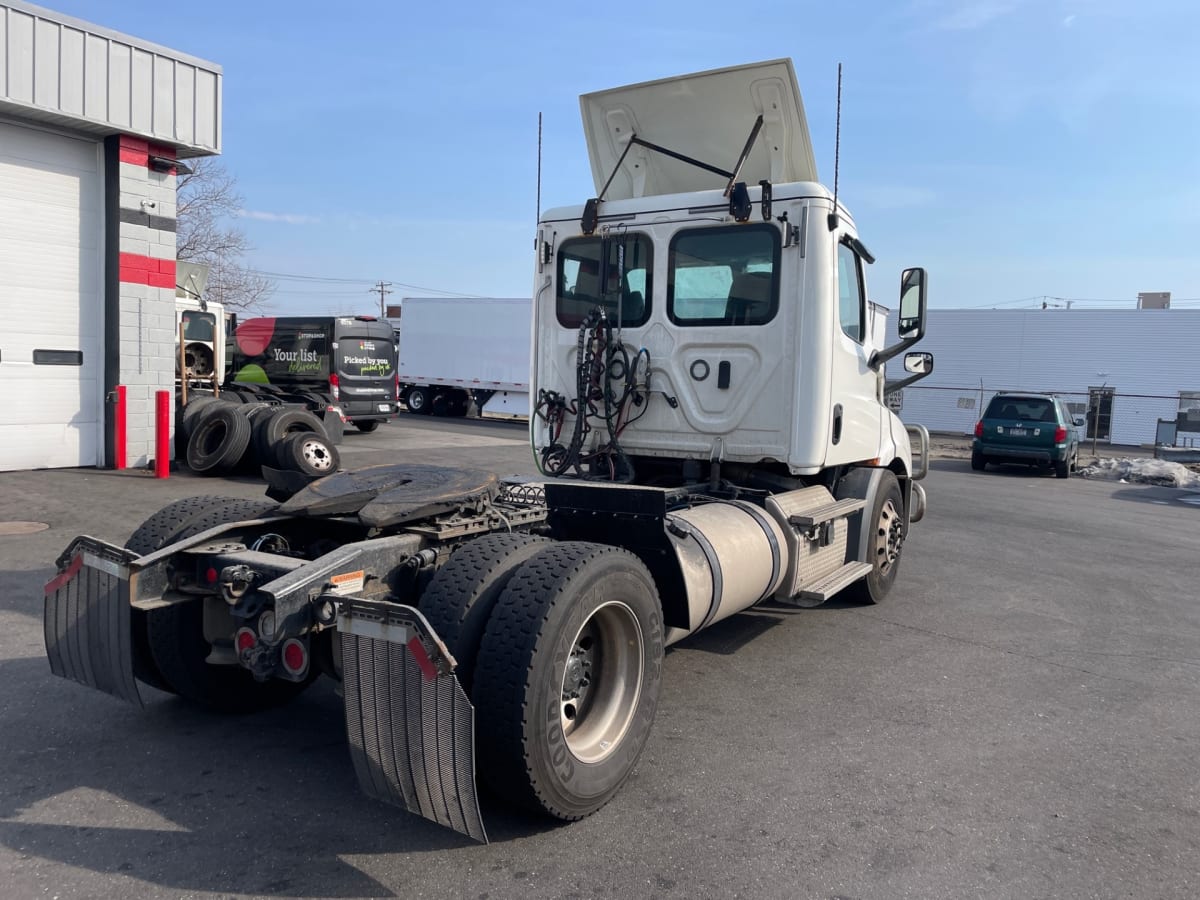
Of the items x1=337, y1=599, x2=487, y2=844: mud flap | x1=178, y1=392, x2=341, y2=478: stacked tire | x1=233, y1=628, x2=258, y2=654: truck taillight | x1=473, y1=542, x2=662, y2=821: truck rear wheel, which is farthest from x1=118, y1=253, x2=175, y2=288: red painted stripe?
x1=337, y1=599, x2=487, y2=844: mud flap

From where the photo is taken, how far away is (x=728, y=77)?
616 centimetres

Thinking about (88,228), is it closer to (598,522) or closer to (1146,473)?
(598,522)

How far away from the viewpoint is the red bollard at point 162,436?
12125 millimetres

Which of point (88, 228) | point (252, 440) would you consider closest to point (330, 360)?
point (88, 228)

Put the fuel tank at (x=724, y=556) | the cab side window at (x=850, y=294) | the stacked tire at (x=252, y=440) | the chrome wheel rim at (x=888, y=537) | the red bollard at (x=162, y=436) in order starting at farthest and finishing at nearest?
the red bollard at (x=162, y=436) → the stacked tire at (x=252, y=440) → the chrome wheel rim at (x=888, y=537) → the cab side window at (x=850, y=294) → the fuel tank at (x=724, y=556)

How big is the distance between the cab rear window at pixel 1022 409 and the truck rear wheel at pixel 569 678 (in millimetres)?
18363

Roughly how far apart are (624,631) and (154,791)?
1947 mm

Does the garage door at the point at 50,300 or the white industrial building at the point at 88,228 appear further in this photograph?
the garage door at the point at 50,300

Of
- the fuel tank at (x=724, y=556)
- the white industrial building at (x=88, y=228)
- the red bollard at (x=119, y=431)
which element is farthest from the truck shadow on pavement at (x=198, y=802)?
the white industrial building at (x=88, y=228)

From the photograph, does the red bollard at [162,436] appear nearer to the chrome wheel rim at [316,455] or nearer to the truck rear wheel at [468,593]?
the chrome wheel rim at [316,455]

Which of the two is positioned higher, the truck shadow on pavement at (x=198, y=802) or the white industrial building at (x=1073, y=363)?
the white industrial building at (x=1073, y=363)

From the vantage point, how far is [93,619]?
3.65 metres

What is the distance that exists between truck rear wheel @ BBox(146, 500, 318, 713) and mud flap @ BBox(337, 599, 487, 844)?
0.84 meters

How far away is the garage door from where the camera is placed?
11.7 meters
